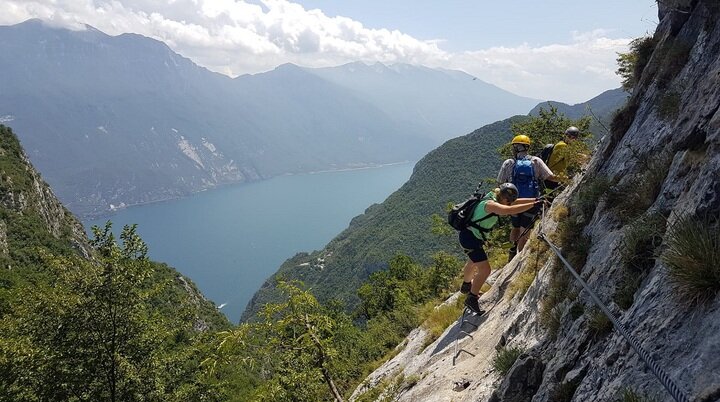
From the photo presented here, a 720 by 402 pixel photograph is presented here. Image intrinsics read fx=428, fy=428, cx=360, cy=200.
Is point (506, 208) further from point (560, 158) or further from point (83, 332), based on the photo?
point (83, 332)

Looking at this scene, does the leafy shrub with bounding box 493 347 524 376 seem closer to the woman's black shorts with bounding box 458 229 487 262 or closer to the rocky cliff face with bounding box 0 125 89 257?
the woman's black shorts with bounding box 458 229 487 262

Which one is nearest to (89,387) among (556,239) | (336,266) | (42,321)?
(42,321)

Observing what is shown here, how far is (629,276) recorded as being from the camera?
4.37 metres

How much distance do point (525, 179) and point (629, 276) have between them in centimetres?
470

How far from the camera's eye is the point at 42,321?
9.38 m

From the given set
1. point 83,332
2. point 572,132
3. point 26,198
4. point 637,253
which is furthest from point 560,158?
point 26,198

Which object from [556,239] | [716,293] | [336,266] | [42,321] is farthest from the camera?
[336,266]

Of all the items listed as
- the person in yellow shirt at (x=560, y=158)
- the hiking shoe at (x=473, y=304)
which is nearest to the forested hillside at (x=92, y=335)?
the hiking shoe at (x=473, y=304)

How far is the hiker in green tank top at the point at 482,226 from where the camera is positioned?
6.91 meters

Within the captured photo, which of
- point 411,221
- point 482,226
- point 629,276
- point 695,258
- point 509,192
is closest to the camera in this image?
point 695,258

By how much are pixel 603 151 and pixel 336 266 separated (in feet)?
374

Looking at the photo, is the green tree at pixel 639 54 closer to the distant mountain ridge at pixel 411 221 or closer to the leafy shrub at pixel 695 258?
the leafy shrub at pixel 695 258

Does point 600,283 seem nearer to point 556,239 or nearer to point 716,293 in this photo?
point 716,293

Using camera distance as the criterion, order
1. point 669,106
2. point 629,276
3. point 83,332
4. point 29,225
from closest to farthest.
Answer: point 629,276, point 669,106, point 83,332, point 29,225
